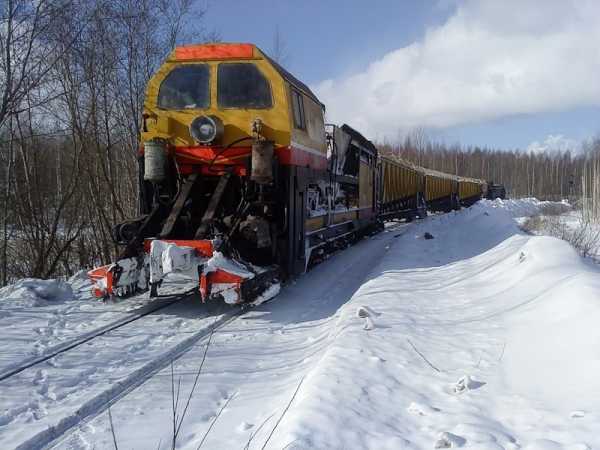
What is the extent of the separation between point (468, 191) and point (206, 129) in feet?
129

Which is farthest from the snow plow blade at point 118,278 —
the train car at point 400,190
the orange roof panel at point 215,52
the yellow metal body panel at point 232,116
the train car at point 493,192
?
the train car at point 493,192

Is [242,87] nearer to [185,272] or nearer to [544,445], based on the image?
[185,272]

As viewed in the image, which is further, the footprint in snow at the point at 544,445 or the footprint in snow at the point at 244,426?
the footprint in snow at the point at 244,426

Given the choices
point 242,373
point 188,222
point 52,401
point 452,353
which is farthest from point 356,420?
point 188,222

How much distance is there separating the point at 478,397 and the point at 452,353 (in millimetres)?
1137

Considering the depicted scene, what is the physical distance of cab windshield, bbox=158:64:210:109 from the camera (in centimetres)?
812

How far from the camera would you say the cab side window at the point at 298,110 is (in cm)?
830

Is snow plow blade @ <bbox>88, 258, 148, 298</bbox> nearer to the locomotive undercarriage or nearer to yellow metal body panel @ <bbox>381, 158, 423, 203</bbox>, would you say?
the locomotive undercarriage

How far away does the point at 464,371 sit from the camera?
14.5ft

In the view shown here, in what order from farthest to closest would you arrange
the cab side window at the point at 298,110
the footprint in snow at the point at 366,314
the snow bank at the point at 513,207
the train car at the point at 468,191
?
the snow bank at the point at 513,207 < the train car at the point at 468,191 < the cab side window at the point at 298,110 < the footprint in snow at the point at 366,314

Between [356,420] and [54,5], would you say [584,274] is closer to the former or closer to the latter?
[356,420]

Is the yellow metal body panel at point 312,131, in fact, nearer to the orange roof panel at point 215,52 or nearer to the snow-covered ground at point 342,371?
the orange roof panel at point 215,52

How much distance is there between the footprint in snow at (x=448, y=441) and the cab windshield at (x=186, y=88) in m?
6.42

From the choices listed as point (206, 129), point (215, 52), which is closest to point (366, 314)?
point (206, 129)
